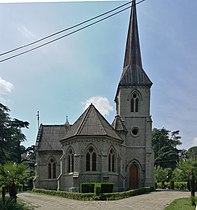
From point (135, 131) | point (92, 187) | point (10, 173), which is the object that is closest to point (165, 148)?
point (135, 131)

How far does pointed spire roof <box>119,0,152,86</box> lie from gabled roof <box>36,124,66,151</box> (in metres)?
9.01

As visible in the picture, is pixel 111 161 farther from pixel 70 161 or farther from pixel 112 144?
pixel 70 161

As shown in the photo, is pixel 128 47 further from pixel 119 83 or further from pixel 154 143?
pixel 154 143

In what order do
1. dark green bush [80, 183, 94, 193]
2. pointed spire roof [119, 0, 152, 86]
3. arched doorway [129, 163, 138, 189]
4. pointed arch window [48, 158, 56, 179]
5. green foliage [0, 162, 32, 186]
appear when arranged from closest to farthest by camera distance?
green foliage [0, 162, 32, 186], dark green bush [80, 183, 94, 193], arched doorway [129, 163, 138, 189], pointed spire roof [119, 0, 152, 86], pointed arch window [48, 158, 56, 179]

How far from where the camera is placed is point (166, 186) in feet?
117

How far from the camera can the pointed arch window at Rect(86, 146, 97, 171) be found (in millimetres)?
24500

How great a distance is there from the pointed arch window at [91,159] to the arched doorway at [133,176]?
590cm

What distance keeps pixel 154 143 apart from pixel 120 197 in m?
42.8

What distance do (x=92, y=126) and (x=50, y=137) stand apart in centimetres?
955

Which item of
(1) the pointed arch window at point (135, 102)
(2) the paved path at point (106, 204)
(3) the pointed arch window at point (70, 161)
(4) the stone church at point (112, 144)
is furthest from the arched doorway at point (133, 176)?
(2) the paved path at point (106, 204)

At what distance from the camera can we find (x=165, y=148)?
5738cm

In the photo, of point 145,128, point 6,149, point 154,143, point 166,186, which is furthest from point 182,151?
point 6,149

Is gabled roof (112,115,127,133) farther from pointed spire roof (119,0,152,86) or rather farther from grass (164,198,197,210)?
grass (164,198,197,210)

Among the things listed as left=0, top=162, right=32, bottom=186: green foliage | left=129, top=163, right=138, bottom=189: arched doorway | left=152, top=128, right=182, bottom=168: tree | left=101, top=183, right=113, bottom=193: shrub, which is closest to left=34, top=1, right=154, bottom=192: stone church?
left=129, top=163, right=138, bottom=189: arched doorway
